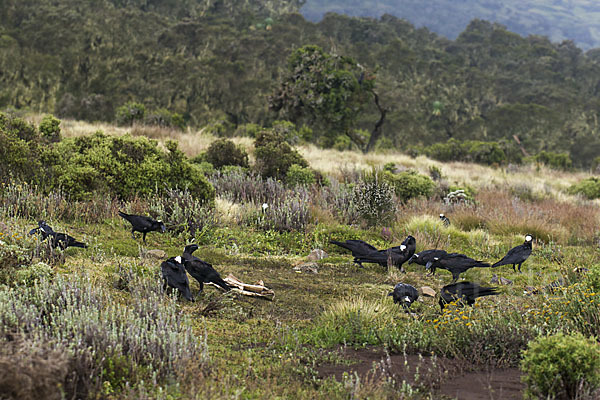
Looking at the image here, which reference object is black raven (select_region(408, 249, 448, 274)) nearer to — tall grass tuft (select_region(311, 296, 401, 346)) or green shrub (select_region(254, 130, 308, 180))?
tall grass tuft (select_region(311, 296, 401, 346))

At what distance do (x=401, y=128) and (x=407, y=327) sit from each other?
1573 inches

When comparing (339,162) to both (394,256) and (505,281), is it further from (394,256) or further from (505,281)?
(505,281)

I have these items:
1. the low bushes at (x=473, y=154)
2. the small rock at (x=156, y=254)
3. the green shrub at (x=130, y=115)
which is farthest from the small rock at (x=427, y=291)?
the low bushes at (x=473, y=154)

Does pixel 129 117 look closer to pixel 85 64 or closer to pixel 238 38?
pixel 85 64

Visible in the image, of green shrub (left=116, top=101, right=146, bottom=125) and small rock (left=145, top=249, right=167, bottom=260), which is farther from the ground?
small rock (left=145, top=249, right=167, bottom=260)

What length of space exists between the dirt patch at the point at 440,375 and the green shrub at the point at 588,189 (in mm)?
14896

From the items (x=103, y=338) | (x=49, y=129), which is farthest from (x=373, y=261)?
(x=49, y=129)

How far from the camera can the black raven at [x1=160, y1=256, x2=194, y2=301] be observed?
5176mm

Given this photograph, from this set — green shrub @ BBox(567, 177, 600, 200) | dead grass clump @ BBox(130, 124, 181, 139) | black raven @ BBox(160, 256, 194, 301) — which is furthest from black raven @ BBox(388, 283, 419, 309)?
green shrub @ BBox(567, 177, 600, 200)

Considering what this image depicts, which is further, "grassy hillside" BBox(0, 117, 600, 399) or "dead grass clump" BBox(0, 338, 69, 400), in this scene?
"grassy hillside" BBox(0, 117, 600, 399)

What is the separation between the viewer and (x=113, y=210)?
27.3 ft

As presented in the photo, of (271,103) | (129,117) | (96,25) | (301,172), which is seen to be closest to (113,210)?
(301,172)

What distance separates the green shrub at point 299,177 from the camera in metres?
11.8

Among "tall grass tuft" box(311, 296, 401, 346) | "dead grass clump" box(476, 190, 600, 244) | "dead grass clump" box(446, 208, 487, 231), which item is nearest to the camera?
"tall grass tuft" box(311, 296, 401, 346)
